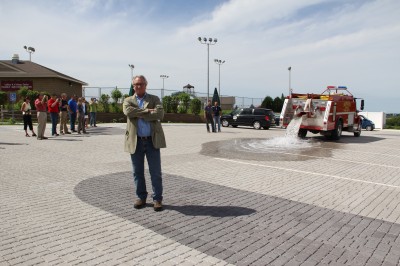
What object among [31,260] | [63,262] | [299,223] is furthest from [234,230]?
[31,260]

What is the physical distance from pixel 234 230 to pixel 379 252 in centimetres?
163

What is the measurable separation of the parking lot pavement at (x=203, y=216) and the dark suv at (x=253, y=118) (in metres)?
17.5

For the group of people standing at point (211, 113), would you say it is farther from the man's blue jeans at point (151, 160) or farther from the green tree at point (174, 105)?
the man's blue jeans at point (151, 160)

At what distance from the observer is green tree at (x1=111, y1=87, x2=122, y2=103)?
3253cm

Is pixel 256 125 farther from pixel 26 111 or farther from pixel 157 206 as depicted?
pixel 157 206

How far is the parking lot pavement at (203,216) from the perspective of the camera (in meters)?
3.64

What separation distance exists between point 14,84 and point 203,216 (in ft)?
132

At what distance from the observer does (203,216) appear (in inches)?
191

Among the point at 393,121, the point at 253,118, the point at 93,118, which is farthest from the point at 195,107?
the point at 393,121

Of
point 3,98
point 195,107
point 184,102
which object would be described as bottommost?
point 195,107

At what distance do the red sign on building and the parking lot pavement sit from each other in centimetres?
3336

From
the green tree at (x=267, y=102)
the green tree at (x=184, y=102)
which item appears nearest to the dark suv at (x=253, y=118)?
the green tree at (x=184, y=102)

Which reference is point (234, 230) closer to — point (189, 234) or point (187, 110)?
point (189, 234)

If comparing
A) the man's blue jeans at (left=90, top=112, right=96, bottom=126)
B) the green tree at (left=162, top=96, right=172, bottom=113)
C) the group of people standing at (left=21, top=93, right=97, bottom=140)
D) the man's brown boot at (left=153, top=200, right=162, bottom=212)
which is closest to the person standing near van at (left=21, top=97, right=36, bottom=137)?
the group of people standing at (left=21, top=93, right=97, bottom=140)
